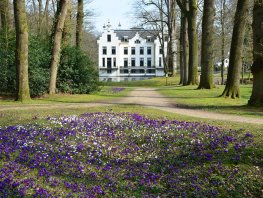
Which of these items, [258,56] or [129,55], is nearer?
[258,56]

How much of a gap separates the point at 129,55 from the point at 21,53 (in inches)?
3728

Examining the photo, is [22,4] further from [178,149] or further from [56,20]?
[178,149]

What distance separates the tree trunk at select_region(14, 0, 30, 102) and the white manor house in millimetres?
89782

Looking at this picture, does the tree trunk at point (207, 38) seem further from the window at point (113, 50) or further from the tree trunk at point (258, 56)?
the window at point (113, 50)

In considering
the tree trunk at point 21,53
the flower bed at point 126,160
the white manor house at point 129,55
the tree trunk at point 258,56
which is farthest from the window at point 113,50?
the flower bed at point 126,160

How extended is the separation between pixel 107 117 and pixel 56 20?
15219mm

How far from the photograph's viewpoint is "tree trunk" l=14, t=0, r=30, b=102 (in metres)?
19.5

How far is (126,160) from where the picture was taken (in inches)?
350

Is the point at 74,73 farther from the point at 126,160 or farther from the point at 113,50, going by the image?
the point at 113,50

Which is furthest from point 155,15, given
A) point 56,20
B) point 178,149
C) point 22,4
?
point 178,149

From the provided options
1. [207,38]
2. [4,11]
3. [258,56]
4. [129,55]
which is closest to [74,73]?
[4,11]

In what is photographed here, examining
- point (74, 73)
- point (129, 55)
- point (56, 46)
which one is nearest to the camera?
point (56, 46)

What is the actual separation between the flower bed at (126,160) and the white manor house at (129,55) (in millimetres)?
98896

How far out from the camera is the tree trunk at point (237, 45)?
21.0 metres
